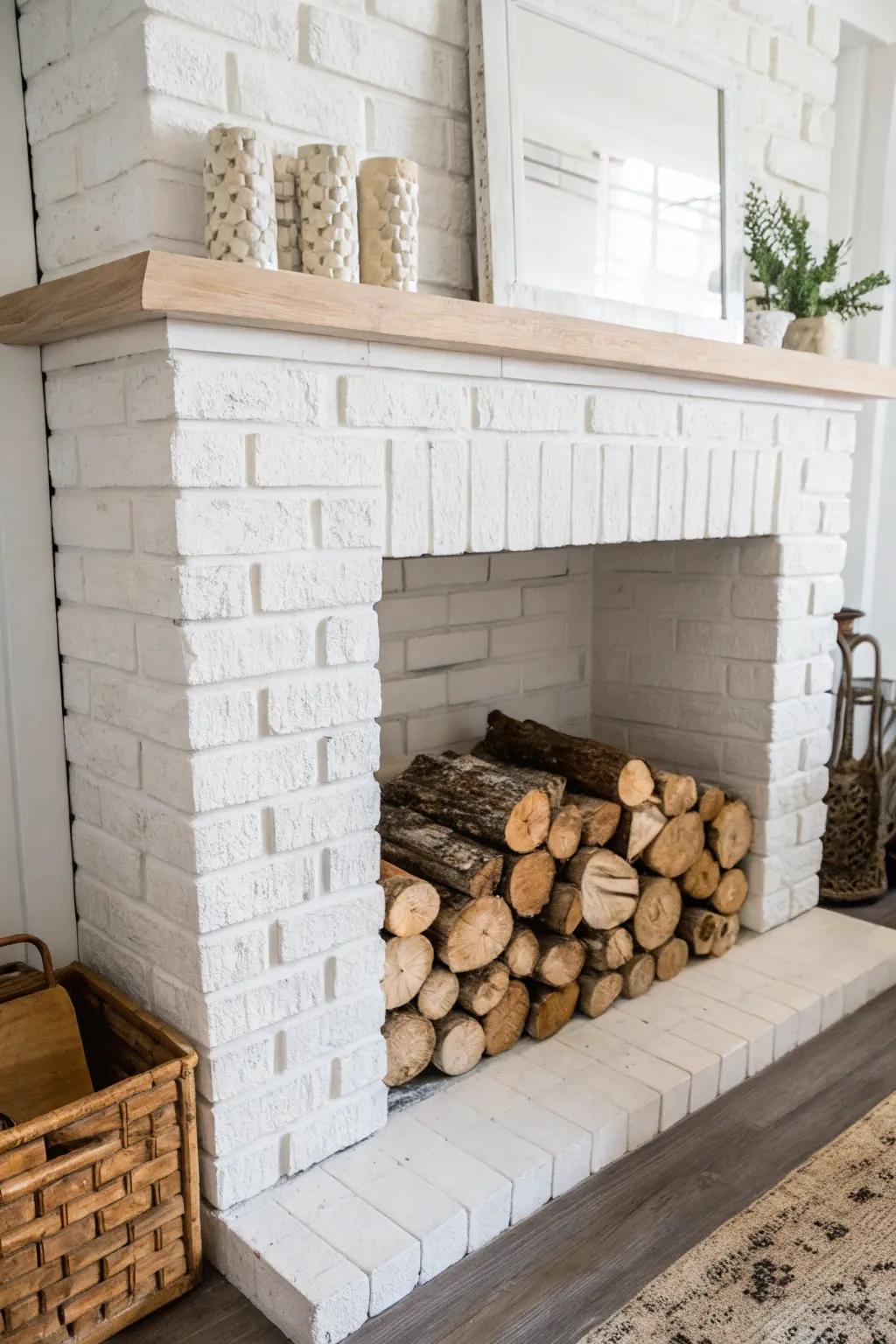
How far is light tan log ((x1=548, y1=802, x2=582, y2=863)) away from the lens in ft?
6.79

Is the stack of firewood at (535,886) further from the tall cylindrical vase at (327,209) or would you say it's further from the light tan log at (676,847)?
the tall cylindrical vase at (327,209)

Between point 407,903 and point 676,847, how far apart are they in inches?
28.9

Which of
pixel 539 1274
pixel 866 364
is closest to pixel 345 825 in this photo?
Result: pixel 539 1274

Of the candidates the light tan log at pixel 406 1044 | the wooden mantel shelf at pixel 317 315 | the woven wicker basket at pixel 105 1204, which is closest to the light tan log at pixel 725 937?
the light tan log at pixel 406 1044

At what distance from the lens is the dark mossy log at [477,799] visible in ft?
6.57

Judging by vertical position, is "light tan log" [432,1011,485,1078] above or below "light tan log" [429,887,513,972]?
below

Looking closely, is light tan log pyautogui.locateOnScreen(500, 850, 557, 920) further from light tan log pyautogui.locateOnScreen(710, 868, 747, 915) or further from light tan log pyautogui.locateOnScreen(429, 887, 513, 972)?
light tan log pyautogui.locateOnScreen(710, 868, 747, 915)

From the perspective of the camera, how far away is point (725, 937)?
243cm

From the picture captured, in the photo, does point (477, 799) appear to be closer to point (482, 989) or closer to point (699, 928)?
point (482, 989)

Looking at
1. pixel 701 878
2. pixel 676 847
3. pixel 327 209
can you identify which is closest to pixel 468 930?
pixel 676 847

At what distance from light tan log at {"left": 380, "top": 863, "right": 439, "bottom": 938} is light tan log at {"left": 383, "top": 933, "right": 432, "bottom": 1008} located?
0.06ft

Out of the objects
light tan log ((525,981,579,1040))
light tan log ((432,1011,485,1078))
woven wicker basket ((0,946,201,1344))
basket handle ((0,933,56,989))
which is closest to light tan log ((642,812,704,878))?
light tan log ((525,981,579,1040))

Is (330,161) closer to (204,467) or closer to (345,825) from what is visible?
(204,467)

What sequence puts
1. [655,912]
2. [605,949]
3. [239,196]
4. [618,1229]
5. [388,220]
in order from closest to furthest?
[239,196] < [388,220] < [618,1229] < [605,949] < [655,912]
